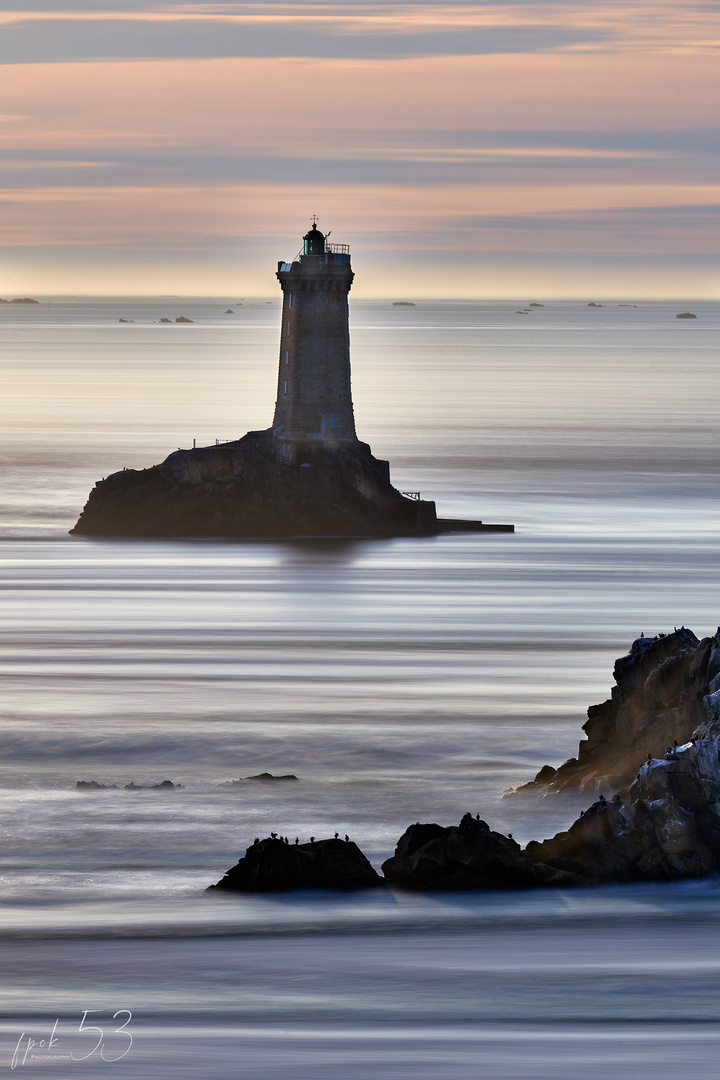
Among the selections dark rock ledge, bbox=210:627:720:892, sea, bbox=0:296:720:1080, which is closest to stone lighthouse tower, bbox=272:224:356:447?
sea, bbox=0:296:720:1080

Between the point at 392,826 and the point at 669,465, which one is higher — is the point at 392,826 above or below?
below

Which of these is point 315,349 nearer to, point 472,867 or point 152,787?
point 152,787

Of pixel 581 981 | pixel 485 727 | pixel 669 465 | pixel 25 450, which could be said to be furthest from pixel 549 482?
pixel 581 981

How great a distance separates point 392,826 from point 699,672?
4339 millimetres

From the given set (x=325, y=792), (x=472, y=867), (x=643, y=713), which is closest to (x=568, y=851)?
(x=472, y=867)

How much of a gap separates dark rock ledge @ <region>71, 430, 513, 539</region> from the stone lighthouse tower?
503mm

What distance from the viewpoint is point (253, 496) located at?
56.8 m

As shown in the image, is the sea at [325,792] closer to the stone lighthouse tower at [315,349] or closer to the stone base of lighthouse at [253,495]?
the stone base of lighthouse at [253,495]

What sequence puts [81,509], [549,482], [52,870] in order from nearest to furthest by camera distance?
[52,870], [81,509], [549,482]

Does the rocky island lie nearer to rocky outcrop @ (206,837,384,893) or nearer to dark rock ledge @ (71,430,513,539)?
dark rock ledge @ (71,430,513,539)

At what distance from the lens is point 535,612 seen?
4422cm

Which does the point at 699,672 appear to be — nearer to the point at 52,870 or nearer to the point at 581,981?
the point at 581,981

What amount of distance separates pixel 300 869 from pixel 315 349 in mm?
37450

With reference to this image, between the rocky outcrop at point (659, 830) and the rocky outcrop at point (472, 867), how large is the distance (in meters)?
0.43
